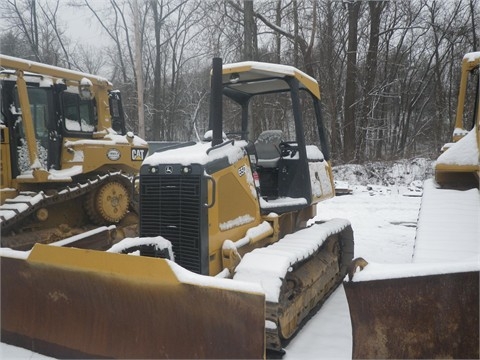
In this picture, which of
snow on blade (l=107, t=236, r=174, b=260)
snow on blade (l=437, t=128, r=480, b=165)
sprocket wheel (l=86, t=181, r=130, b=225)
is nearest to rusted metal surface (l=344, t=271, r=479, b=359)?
snow on blade (l=437, t=128, r=480, b=165)

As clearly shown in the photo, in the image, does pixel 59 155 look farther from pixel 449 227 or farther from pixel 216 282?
pixel 449 227

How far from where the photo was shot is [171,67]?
103 feet

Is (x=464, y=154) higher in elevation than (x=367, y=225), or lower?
higher

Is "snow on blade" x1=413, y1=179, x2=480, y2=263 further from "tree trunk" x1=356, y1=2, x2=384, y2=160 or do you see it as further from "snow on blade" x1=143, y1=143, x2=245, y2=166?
"tree trunk" x1=356, y1=2, x2=384, y2=160

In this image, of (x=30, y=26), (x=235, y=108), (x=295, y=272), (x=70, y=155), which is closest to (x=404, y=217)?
(x=295, y=272)

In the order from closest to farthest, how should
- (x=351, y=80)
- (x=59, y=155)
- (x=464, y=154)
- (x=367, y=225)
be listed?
1. (x=464, y=154)
2. (x=59, y=155)
3. (x=367, y=225)
4. (x=351, y=80)

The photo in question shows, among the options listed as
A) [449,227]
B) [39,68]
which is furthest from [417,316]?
[39,68]

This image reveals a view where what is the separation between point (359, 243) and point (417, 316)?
5.11m

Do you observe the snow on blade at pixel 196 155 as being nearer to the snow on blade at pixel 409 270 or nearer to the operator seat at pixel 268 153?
the operator seat at pixel 268 153

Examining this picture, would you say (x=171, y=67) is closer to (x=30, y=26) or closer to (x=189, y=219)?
(x=30, y=26)

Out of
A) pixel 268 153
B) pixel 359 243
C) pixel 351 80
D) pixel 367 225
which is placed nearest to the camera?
pixel 268 153

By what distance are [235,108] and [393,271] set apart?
18.0 m

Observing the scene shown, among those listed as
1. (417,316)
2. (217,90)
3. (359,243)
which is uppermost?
(217,90)

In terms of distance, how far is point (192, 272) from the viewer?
3.37 m
